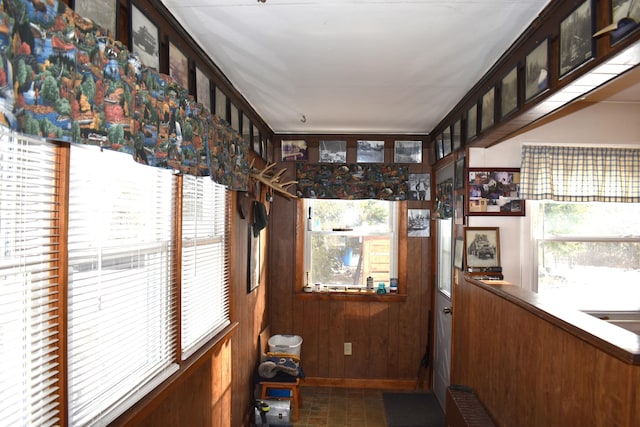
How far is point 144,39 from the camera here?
5.60 feet

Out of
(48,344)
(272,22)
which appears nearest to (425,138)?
(272,22)

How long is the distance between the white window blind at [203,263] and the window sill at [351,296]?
172cm

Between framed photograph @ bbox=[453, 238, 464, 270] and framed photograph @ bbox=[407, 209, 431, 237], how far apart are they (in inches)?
40.3

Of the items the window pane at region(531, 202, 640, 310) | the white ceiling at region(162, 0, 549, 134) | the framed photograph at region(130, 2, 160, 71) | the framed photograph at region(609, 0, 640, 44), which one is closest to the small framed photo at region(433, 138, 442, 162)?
the white ceiling at region(162, 0, 549, 134)

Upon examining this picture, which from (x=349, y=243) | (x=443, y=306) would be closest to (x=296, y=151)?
(x=349, y=243)

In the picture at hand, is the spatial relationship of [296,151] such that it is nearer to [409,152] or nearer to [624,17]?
[409,152]

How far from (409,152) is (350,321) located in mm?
1909

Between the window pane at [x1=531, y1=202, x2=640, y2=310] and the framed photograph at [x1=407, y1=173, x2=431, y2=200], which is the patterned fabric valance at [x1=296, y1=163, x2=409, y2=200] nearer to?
the framed photograph at [x1=407, y1=173, x2=431, y2=200]

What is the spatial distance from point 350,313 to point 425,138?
79.8 inches

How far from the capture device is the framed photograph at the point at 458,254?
132 inches

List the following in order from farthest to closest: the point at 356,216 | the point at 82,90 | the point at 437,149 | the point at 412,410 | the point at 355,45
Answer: the point at 356,216 → the point at 437,149 → the point at 412,410 → the point at 355,45 → the point at 82,90

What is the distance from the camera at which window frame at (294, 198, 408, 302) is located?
468 centimetres

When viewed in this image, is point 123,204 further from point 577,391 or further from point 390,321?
point 390,321

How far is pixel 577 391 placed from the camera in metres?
1.61
